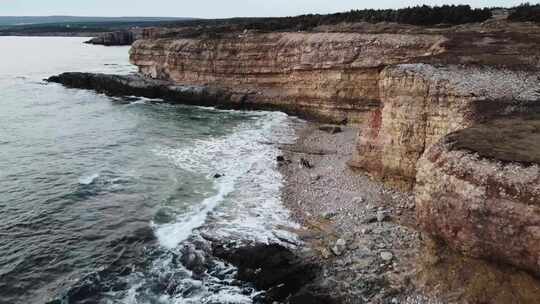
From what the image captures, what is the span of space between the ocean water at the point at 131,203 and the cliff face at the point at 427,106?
527 centimetres

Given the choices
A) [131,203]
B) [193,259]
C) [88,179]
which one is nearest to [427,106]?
[193,259]

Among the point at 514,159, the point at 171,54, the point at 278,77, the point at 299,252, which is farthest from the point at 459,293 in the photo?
the point at 171,54

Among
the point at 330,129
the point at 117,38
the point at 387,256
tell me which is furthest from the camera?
the point at 117,38

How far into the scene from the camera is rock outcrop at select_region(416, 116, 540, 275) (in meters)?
11.5

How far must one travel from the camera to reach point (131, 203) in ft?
70.0

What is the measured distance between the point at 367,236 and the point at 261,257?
3.74 meters

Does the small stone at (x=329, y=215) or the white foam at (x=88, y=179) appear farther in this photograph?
the white foam at (x=88, y=179)

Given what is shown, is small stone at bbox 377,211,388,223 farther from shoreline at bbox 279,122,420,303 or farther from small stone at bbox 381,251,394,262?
small stone at bbox 381,251,394,262

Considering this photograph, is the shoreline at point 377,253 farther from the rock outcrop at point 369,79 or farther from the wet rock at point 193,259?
the wet rock at point 193,259

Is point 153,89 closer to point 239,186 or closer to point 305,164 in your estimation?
point 305,164

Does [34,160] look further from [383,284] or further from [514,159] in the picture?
[514,159]

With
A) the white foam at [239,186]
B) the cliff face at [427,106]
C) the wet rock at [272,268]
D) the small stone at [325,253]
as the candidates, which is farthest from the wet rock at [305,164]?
the small stone at [325,253]

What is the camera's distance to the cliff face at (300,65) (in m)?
34.6

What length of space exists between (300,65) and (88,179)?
70.6 feet
